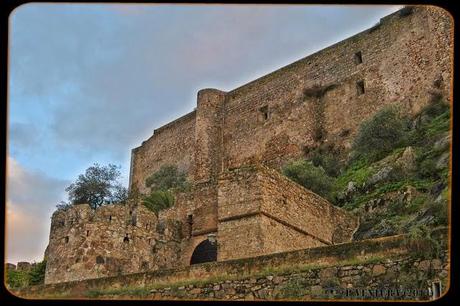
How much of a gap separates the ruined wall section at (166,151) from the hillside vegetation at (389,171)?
30.5ft

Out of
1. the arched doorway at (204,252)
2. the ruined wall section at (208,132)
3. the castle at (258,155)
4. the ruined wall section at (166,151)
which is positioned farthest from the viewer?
the ruined wall section at (166,151)

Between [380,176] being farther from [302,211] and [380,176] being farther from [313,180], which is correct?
[302,211]

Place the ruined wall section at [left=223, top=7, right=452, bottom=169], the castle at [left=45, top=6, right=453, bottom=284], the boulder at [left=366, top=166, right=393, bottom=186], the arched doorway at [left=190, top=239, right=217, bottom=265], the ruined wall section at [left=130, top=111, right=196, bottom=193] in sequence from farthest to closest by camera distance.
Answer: the ruined wall section at [left=130, top=111, right=196, bottom=193] < the ruined wall section at [left=223, top=7, right=452, bottom=169] < the boulder at [left=366, top=166, right=393, bottom=186] < the arched doorway at [left=190, top=239, right=217, bottom=265] < the castle at [left=45, top=6, right=453, bottom=284]

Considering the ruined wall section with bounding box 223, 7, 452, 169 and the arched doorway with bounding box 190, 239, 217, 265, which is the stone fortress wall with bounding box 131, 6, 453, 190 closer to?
the ruined wall section with bounding box 223, 7, 452, 169

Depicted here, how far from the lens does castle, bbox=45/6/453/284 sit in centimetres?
1452

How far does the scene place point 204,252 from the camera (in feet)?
54.1

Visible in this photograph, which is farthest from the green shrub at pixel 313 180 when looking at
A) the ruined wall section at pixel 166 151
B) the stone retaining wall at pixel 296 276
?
the ruined wall section at pixel 166 151

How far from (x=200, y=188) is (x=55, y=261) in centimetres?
366

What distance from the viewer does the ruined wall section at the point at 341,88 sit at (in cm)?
2567

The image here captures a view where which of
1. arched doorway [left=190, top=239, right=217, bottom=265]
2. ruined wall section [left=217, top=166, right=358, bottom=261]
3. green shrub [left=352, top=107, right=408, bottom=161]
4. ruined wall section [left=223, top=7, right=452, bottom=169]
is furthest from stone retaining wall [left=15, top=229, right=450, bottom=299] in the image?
ruined wall section [left=223, top=7, right=452, bottom=169]

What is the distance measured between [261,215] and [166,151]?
24.1 meters

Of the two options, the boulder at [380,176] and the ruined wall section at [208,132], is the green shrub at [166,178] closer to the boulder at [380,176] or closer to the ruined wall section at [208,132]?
the ruined wall section at [208,132]

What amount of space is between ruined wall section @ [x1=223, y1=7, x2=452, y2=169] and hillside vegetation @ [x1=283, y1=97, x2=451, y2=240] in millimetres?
1198

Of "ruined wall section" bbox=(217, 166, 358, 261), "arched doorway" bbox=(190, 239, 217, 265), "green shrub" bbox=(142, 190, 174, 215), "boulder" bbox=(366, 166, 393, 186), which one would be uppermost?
"boulder" bbox=(366, 166, 393, 186)
